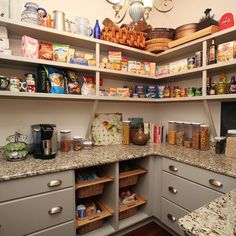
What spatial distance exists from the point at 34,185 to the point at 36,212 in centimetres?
20

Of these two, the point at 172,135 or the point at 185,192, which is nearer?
the point at 185,192

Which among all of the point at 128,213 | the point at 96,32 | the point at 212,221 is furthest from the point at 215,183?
the point at 96,32

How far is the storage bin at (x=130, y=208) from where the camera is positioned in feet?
5.74

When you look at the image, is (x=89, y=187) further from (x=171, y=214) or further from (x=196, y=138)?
(x=196, y=138)

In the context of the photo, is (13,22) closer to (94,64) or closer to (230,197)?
(94,64)

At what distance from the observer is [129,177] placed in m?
1.81

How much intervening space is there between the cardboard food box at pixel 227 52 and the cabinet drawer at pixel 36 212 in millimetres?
1724

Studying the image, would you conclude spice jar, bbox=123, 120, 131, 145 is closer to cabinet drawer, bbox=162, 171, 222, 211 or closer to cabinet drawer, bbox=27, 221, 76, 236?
cabinet drawer, bbox=162, 171, 222, 211

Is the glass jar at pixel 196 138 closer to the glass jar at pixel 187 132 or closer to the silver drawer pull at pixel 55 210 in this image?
the glass jar at pixel 187 132

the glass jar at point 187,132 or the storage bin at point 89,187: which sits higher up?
the glass jar at point 187,132

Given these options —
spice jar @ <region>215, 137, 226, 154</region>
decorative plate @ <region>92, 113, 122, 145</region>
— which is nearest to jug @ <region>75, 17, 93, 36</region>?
decorative plate @ <region>92, 113, 122, 145</region>

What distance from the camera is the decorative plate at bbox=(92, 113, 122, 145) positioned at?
2.05 m

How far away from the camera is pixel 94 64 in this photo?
1771 mm

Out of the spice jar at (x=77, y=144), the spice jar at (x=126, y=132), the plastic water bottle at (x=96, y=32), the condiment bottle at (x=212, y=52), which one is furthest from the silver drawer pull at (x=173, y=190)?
the plastic water bottle at (x=96, y=32)
